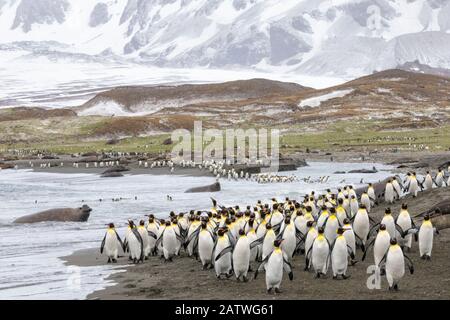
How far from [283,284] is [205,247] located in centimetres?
219

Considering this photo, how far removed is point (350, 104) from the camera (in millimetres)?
88375

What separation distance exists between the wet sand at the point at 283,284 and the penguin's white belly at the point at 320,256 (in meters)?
0.19

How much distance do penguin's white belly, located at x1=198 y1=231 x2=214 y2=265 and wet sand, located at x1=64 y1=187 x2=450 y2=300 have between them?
209 mm

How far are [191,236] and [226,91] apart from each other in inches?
4433

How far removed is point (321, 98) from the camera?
3967 inches

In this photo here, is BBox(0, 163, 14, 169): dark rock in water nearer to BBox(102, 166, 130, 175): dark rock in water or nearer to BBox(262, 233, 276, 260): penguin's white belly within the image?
BBox(102, 166, 130, 175): dark rock in water

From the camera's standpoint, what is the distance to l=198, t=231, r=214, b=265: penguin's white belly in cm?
1251

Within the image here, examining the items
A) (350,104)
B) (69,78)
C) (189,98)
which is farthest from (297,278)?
(69,78)

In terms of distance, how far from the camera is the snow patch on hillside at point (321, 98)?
9597 centimetres

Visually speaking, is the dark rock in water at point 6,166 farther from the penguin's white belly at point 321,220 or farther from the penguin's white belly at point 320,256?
the penguin's white belly at point 320,256

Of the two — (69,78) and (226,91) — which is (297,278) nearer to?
(226,91)

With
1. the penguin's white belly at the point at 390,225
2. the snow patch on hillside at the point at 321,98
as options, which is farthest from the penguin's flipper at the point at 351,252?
the snow patch on hillside at the point at 321,98

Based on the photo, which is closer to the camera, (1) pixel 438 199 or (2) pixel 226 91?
(1) pixel 438 199

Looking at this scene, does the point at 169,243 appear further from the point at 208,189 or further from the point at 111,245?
the point at 208,189
